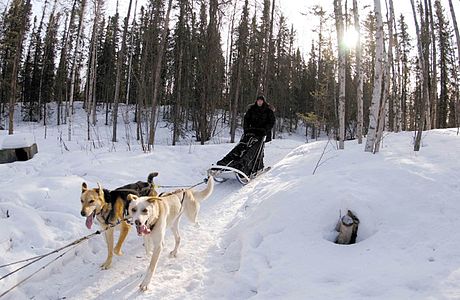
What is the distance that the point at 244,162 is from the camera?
28.7 feet

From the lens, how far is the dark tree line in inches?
667

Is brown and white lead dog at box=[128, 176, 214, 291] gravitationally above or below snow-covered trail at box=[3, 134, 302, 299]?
above

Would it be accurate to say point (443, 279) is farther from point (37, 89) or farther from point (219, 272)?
point (37, 89)

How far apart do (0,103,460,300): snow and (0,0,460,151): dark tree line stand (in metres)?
4.44

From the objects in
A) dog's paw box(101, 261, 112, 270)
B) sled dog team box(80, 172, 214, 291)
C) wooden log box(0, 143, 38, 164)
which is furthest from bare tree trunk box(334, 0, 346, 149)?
wooden log box(0, 143, 38, 164)

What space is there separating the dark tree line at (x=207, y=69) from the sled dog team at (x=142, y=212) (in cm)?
615

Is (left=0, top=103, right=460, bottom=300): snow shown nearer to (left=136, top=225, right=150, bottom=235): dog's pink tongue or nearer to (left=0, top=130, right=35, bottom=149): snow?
(left=136, top=225, right=150, bottom=235): dog's pink tongue

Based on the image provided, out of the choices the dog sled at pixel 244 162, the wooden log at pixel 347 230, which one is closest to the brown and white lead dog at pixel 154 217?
the wooden log at pixel 347 230

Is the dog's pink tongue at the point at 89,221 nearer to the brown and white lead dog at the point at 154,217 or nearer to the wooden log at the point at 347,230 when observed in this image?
the brown and white lead dog at the point at 154,217

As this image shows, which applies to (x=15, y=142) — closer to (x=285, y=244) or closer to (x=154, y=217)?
(x=154, y=217)

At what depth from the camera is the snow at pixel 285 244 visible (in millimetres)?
3469

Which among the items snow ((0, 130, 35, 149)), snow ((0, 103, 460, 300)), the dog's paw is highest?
snow ((0, 130, 35, 149))

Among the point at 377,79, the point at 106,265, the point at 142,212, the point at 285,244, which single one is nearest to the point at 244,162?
the point at 377,79

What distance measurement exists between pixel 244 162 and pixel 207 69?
9101 mm
